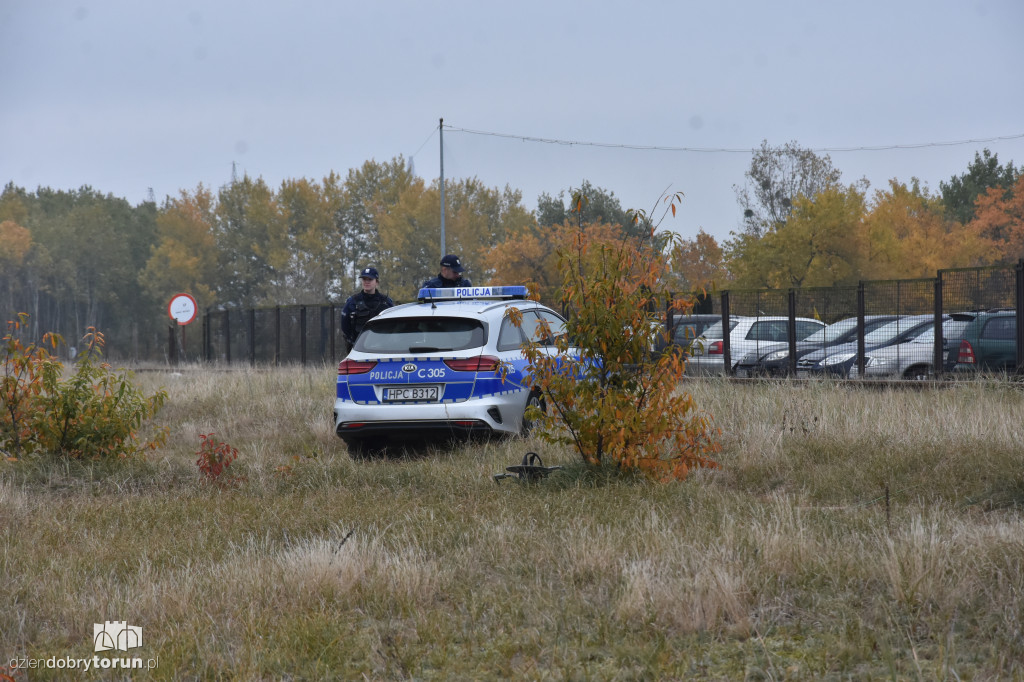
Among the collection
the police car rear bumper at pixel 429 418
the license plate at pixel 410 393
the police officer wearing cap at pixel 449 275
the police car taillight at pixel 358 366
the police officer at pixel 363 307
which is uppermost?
the police officer wearing cap at pixel 449 275

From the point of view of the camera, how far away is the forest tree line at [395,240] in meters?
45.4

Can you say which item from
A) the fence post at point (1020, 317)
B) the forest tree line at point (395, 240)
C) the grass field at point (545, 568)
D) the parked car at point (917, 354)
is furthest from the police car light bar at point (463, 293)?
the forest tree line at point (395, 240)

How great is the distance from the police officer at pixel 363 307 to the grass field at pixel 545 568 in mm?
3546

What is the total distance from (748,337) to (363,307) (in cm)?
880

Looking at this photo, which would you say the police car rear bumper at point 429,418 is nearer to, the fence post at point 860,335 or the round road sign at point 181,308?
the fence post at point 860,335

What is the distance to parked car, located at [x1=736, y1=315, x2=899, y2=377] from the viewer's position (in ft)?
56.8

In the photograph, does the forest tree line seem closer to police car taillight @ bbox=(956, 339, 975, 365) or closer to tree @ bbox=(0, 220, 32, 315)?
tree @ bbox=(0, 220, 32, 315)

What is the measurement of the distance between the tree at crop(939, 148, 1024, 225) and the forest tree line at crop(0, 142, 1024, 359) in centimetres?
14

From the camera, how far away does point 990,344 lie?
50.3ft

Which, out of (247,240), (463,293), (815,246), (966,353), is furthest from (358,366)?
(247,240)

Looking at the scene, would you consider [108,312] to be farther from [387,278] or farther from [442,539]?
[442,539]

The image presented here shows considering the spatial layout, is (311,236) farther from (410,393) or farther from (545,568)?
(545,568)

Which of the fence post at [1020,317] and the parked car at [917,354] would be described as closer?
the fence post at [1020,317]

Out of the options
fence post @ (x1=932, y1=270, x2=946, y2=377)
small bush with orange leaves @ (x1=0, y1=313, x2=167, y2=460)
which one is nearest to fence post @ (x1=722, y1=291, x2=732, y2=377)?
→ fence post @ (x1=932, y1=270, x2=946, y2=377)
